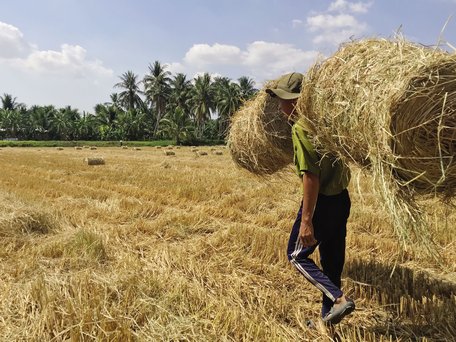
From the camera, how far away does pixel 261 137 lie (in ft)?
14.0

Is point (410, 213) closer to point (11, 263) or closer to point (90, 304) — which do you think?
point (90, 304)

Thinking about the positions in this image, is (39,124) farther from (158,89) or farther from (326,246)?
(326,246)

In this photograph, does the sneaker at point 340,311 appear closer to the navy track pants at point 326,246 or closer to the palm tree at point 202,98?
the navy track pants at point 326,246

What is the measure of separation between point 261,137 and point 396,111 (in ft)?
6.85

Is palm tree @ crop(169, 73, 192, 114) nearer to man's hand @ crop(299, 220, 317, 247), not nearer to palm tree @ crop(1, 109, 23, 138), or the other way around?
palm tree @ crop(1, 109, 23, 138)

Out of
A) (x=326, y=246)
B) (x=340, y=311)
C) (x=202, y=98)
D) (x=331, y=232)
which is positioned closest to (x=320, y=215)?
(x=331, y=232)

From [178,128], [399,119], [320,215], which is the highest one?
[178,128]

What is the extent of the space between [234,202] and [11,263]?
14.1 ft

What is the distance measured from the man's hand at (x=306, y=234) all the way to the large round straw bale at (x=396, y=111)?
0.56 m

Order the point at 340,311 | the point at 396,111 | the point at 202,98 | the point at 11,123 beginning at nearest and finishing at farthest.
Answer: the point at 396,111 → the point at 340,311 → the point at 202,98 → the point at 11,123

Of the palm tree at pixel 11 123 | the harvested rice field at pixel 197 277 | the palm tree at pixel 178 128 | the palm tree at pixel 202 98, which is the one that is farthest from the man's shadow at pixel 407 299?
the palm tree at pixel 11 123

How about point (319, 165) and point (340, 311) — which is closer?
point (340, 311)

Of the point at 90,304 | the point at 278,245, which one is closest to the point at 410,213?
the point at 90,304

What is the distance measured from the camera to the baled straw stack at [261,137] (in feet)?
13.8
